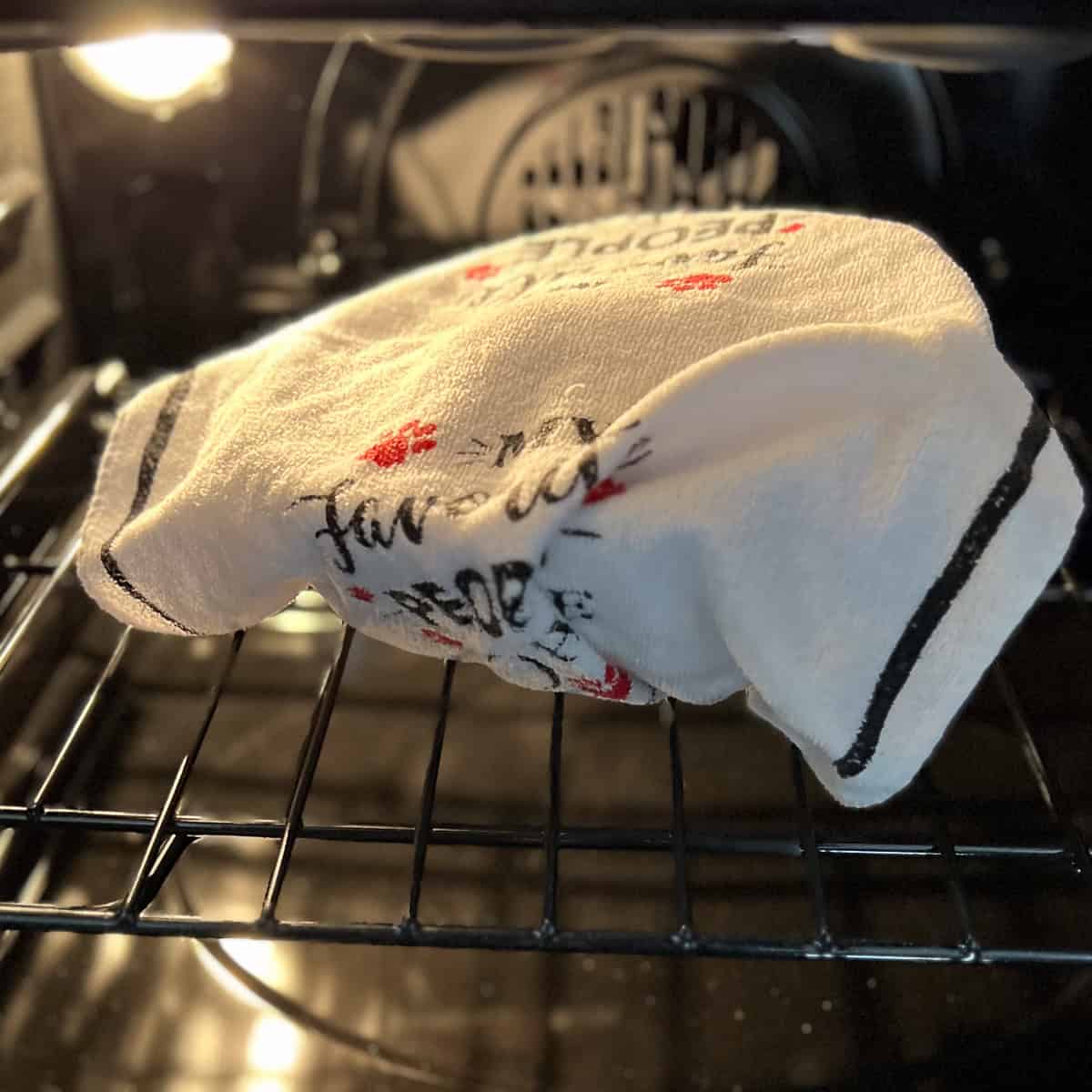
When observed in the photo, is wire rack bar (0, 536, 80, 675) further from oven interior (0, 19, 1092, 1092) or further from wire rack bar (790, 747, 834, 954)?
wire rack bar (790, 747, 834, 954)

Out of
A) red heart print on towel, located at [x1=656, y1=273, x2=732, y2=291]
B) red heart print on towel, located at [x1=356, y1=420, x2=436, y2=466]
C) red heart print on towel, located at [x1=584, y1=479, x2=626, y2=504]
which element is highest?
red heart print on towel, located at [x1=656, y1=273, x2=732, y2=291]

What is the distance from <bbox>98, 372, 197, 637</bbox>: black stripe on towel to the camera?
1.45ft

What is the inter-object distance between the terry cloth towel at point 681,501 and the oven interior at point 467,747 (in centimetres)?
7


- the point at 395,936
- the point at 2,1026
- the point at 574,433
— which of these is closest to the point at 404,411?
the point at 574,433

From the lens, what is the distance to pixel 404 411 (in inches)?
16.7

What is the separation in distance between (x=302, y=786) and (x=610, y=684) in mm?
122

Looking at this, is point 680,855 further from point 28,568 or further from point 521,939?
point 28,568

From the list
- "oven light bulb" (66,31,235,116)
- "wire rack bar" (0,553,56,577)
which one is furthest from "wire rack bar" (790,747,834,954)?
"oven light bulb" (66,31,235,116)

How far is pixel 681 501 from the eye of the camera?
1.20 feet

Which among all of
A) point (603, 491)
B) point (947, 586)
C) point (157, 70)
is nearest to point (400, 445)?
point (603, 491)

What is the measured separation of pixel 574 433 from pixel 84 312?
50cm

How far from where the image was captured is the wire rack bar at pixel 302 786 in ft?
1.28

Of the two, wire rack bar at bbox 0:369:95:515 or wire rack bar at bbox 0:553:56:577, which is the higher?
wire rack bar at bbox 0:369:95:515

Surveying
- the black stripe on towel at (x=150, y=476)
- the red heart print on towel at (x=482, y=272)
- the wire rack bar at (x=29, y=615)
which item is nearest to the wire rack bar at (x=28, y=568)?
the wire rack bar at (x=29, y=615)
